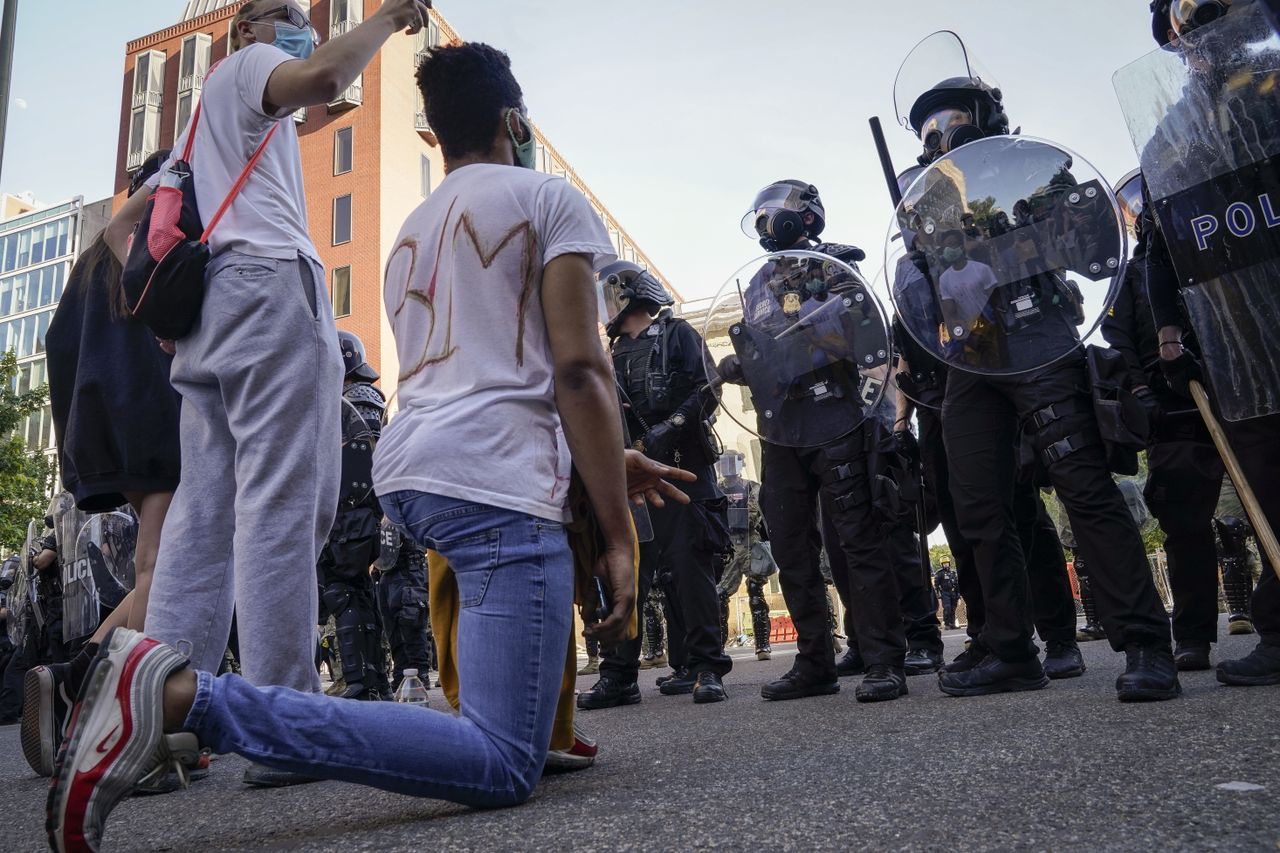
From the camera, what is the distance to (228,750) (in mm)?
1504

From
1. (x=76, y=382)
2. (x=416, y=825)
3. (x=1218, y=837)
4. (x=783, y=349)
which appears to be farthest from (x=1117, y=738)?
(x=76, y=382)

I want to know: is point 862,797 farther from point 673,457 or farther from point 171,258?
point 673,457

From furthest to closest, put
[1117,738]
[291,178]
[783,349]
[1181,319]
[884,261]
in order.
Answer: [783,349]
[884,261]
[1181,319]
[291,178]
[1117,738]

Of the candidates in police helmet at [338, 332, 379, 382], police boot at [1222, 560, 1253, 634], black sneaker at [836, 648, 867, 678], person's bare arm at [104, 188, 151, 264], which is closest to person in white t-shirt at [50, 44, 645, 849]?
person's bare arm at [104, 188, 151, 264]

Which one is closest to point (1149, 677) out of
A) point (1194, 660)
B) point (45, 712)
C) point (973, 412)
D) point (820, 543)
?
point (973, 412)

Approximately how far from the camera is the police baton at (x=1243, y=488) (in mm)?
2879

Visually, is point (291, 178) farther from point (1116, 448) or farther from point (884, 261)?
point (1116, 448)

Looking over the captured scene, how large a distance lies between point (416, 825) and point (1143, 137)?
2.69 m

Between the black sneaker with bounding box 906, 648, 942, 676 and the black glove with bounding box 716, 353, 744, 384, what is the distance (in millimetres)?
1754

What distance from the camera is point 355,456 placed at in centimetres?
454

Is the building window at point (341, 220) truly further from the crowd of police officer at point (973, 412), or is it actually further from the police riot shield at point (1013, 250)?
the police riot shield at point (1013, 250)

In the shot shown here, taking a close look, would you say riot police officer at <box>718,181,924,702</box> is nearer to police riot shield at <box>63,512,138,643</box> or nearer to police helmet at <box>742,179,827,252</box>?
police helmet at <box>742,179,827,252</box>

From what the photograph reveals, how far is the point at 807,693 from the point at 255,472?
2.54 m

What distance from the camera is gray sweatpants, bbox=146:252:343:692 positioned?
2287 millimetres
